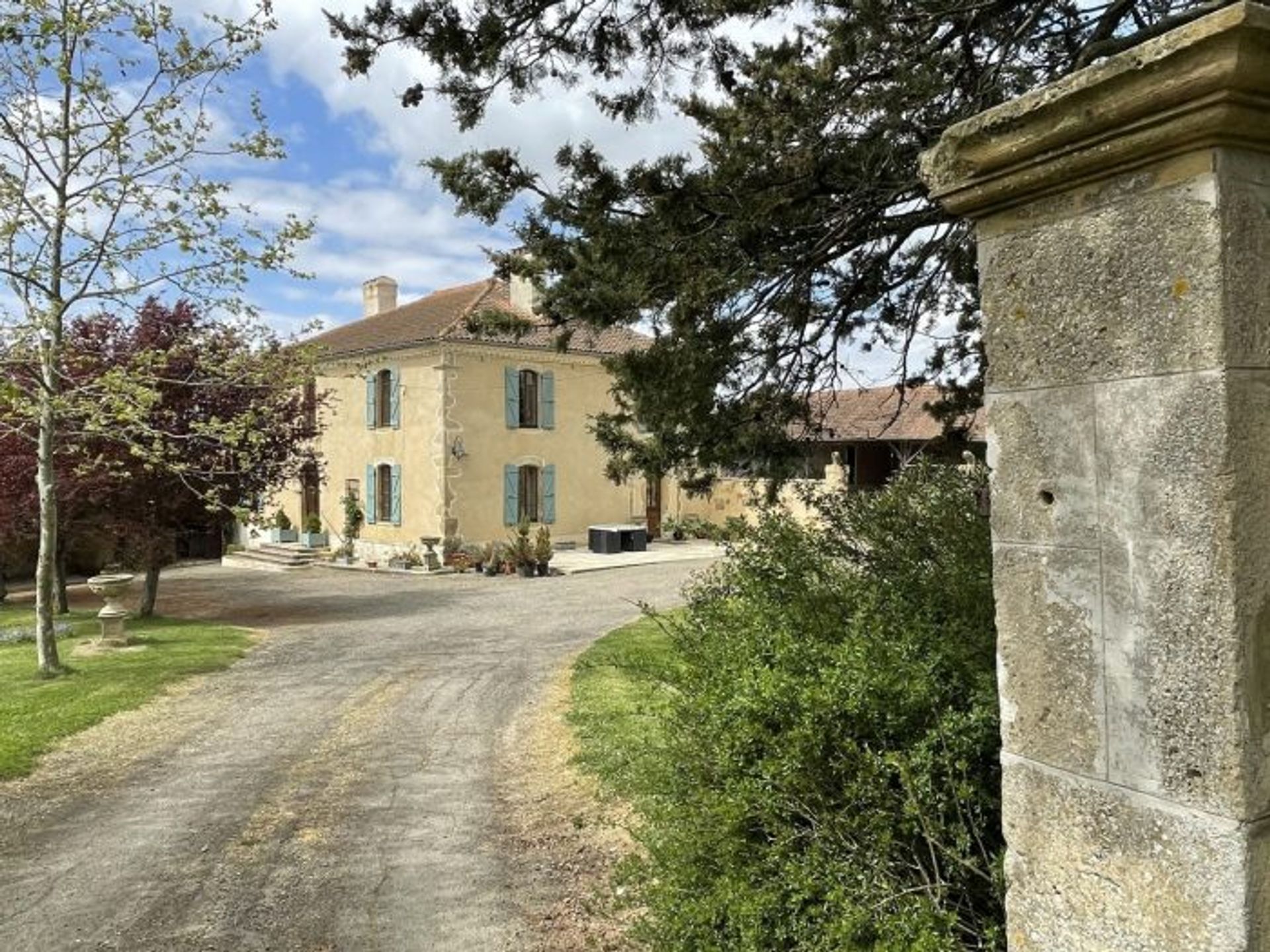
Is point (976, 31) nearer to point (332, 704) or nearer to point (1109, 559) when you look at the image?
point (1109, 559)

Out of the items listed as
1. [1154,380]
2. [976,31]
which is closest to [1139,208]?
[1154,380]

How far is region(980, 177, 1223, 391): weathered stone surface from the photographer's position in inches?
57.2

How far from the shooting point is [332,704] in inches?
321

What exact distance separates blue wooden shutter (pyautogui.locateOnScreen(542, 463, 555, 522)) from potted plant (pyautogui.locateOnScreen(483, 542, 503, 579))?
2.96 metres

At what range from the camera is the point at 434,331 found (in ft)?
69.5

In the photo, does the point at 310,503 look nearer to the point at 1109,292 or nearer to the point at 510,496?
the point at 510,496

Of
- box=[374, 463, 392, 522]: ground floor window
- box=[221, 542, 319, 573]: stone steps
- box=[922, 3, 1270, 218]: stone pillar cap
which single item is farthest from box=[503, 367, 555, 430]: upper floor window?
box=[922, 3, 1270, 218]: stone pillar cap

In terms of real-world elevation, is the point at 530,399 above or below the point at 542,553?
above

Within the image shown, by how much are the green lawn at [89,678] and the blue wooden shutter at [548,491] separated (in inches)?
403

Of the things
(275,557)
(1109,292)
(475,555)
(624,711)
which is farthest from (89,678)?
(275,557)

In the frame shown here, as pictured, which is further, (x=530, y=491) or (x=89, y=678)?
(x=530, y=491)

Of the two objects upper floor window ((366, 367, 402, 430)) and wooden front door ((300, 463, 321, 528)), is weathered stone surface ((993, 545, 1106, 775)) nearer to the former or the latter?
upper floor window ((366, 367, 402, 430))

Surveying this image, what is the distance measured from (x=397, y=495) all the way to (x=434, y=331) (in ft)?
13.9

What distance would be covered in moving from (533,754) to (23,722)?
15.2 ft
